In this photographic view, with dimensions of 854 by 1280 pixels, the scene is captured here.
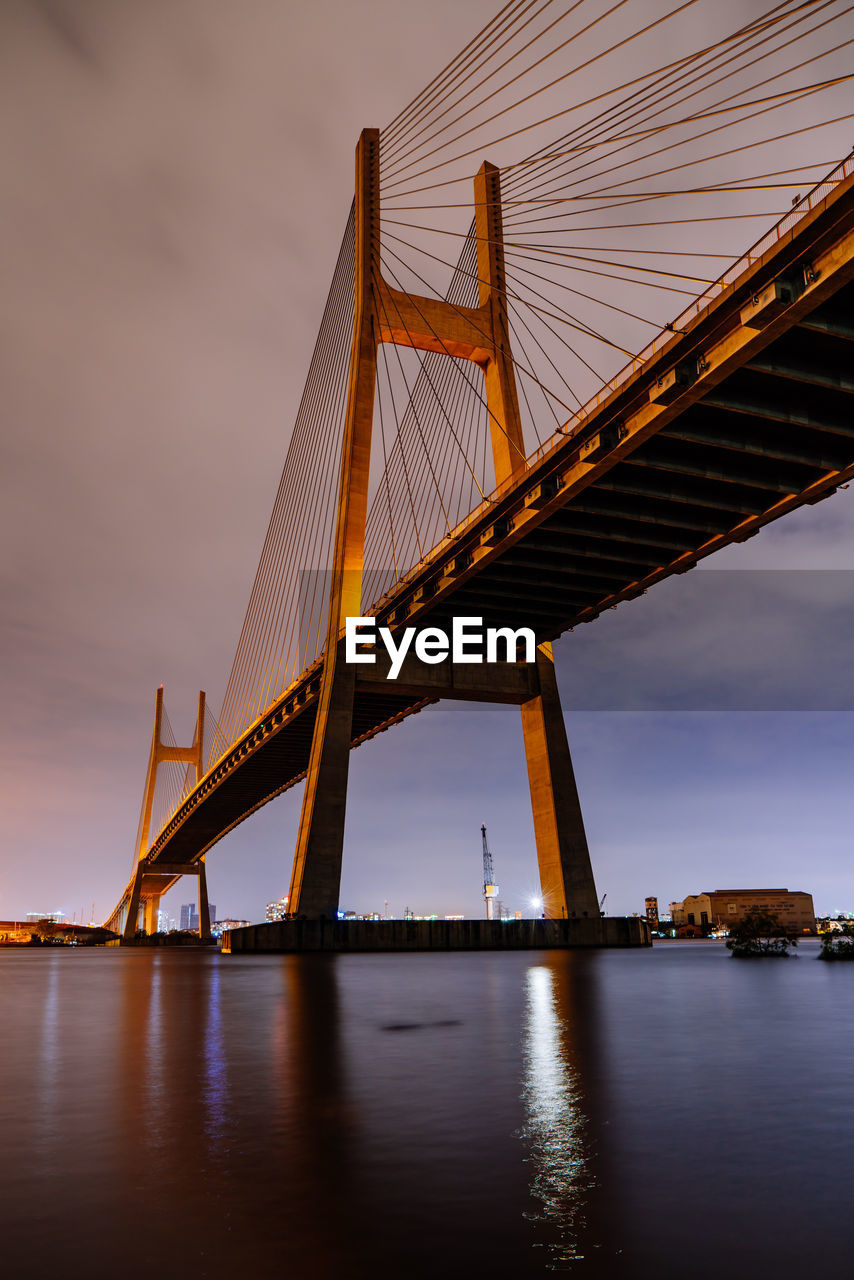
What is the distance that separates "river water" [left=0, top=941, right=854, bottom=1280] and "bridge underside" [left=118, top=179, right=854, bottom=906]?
47.8 feet

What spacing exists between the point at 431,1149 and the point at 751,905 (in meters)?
153

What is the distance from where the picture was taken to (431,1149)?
5.03m

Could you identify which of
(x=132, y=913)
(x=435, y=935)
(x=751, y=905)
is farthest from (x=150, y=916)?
(x=435, y=935)

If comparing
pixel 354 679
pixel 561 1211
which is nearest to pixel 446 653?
pixel 354 679

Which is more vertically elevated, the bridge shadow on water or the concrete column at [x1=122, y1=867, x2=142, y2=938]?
the concrete column at [x1=122, y1=867, x2=142, y2=938]

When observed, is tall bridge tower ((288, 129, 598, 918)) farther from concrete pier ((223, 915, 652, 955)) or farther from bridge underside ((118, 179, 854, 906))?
bridge underside ((118, 179, 854, 906))

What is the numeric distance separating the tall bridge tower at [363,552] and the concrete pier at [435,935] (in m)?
0.65

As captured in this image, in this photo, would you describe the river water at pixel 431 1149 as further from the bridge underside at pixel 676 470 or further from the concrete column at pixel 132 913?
the concrete column at pixel 132 913

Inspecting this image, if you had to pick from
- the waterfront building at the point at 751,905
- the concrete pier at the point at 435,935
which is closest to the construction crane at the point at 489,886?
the waterfront building at the point at 751,905

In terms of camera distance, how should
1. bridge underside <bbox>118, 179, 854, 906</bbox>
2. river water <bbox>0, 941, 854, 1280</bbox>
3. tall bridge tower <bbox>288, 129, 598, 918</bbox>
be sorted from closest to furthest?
river water <bbox>0, 941, 854, 1280</bbox> < bridge underside <bbox>118, 179, 854, 906</bbox> < tall bridge tower <bbox>288, 129, 598, 918</bbox>

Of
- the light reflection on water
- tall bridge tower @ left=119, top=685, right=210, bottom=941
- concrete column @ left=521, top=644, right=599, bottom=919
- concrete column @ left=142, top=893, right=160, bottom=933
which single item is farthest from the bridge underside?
concrete column @ left=142, top=893, right=160, bottom=933

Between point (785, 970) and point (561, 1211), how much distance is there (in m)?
25.9

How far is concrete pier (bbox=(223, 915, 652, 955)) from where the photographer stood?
35.3 metres

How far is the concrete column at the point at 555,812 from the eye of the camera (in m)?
37.1
